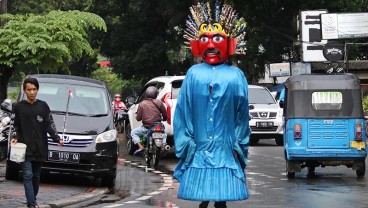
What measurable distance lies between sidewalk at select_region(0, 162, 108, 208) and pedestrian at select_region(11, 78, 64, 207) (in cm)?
86

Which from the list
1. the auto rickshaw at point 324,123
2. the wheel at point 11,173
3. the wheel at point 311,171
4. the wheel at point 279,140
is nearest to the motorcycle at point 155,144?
the auto rickshaw at point 324,123

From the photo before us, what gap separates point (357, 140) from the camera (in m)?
17.8

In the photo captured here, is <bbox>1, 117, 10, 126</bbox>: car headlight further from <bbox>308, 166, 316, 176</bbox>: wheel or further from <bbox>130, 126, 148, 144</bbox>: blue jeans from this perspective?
<bbox>308, 166, 316, 176</bbox>: wheel

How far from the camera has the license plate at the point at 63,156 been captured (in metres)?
15.1

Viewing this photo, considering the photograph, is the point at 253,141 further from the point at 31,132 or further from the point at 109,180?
the point at 31,132

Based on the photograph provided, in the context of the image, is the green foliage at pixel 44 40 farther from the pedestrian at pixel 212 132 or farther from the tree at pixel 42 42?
the pedestrian at pixel 212 132

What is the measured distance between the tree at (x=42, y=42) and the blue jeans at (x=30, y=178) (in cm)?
706

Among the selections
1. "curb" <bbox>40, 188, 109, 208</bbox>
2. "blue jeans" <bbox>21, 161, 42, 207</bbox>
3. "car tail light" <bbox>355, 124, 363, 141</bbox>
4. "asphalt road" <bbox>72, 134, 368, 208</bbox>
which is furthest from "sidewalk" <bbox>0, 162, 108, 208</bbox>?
"car tail light" <bbox>355, 124, 363, 141</bbox>

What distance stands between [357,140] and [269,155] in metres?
6.51

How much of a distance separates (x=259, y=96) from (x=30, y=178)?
1854 centimetres

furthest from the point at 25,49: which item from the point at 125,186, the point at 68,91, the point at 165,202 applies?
the point at 165,202

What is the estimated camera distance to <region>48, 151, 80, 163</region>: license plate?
1509 cm

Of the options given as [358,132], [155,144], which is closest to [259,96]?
[155,144]

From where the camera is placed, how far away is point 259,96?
2978cm
